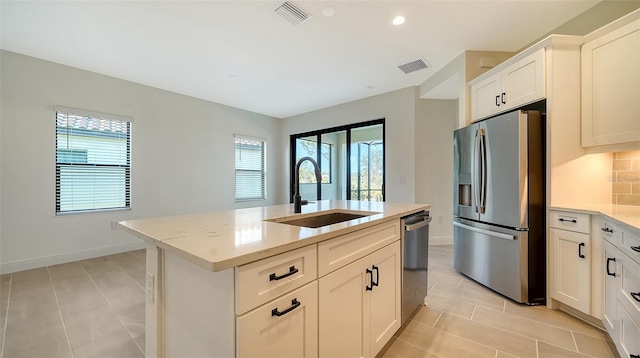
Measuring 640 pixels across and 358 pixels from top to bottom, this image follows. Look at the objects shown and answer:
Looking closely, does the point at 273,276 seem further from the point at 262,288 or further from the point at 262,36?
the point at 262,36

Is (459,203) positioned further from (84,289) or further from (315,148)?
(84,289)

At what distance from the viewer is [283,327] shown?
Result: 0.97 m

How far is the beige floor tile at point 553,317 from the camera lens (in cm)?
192

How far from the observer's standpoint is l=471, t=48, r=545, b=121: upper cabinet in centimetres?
234

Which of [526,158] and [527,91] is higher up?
[527,91]

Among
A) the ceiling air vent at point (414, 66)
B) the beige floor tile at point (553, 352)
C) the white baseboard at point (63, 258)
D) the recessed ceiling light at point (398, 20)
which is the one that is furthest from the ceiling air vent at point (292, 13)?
the white baseboard at point (63, 258)

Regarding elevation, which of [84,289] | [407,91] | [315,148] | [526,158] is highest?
[407,91]

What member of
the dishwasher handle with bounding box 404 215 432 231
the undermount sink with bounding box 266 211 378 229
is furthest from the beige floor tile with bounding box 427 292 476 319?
the undermount sink with bounding box 266 211 378 229

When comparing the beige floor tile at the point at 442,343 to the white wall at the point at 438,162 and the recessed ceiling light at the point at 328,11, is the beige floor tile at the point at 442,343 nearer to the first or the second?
the white wall at the point at 438,162

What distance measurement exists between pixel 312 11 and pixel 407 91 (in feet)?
8.15

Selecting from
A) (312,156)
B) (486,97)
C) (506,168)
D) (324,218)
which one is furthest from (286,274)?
(312,156)

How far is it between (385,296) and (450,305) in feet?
3.64

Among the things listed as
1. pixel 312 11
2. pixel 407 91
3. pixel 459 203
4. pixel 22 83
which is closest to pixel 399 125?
pixel 407 91

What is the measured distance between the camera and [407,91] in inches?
172
